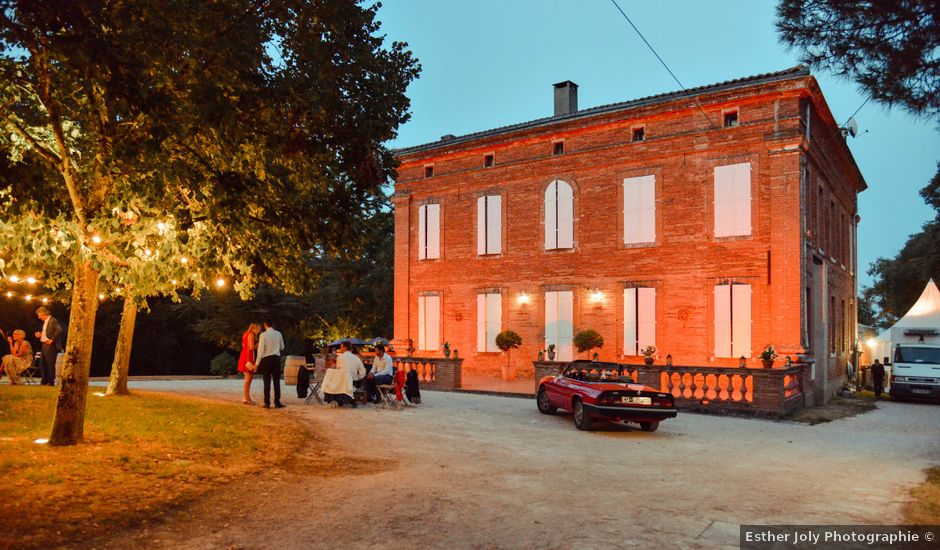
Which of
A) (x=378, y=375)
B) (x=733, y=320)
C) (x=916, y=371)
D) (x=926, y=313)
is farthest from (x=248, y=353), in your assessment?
(x=926, y=313)

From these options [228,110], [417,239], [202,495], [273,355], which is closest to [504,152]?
[417,239]

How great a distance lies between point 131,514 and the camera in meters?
5.83

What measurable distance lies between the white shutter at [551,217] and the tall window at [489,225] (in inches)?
75.7

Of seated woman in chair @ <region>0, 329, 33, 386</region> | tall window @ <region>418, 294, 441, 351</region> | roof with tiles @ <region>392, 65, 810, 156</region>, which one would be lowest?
seated woman in chair @ <region>0, 329, 33, 386</region>

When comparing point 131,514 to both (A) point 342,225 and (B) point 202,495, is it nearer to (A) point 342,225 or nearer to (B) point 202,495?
(B) point 202,495

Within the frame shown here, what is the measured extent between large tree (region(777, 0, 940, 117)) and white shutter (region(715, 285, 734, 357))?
494 inches

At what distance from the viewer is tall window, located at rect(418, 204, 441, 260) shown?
27.0m

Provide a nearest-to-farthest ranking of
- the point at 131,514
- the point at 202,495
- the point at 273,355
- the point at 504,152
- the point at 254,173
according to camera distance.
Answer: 1. the point at 131,514
2. the point at 202,495
3. the point at 254,173
4. the point at 273,355
5. the point at 504,152

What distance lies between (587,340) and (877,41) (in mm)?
14725

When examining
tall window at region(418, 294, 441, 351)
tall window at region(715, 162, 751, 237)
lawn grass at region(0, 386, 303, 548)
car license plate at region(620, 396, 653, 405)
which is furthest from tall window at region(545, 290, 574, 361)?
lawn grass at region(0, 386, 303, 548)

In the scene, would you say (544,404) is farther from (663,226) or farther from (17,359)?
(17,359)

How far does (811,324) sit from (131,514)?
64.9 feet

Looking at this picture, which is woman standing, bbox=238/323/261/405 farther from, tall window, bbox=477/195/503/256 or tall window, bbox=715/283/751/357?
tall window, bbox=715/283/751/357

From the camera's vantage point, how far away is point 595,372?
13148 millimetres
